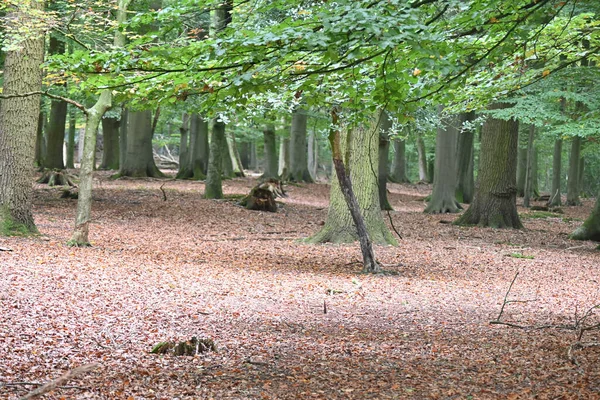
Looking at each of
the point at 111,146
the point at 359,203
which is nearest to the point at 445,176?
the point at 359,203

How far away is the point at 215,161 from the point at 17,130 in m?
8.08

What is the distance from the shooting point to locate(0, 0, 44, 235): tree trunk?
10.5 meters

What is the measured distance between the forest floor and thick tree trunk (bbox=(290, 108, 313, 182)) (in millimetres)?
14195

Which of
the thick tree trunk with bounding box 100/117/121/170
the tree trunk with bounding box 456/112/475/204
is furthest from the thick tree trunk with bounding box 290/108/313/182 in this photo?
the thick tree trunk with bounding box 100/117/121/170

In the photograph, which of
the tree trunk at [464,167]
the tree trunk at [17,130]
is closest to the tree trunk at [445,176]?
the tree trunk at [464,167]

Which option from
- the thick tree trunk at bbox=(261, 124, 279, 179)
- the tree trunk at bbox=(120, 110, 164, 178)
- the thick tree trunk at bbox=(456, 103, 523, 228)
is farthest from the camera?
the thick tree trunk at bbox=(261, 124, 279, 179)

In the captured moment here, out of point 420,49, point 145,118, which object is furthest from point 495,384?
point 145,118

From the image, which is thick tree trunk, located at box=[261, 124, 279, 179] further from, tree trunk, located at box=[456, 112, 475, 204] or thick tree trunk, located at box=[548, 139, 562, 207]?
thick tree trunk, located at box=[548, 139, 562, 207]

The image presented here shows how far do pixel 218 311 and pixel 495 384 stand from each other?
330cm

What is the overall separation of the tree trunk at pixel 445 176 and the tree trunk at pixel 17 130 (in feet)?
45.1

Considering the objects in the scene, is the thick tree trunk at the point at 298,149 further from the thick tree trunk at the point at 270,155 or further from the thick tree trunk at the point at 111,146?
the thick tree trunk at the point at 111,146

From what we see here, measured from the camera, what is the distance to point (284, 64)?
5434mm

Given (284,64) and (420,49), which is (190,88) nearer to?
(284,64)

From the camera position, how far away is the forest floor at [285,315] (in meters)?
4.74
